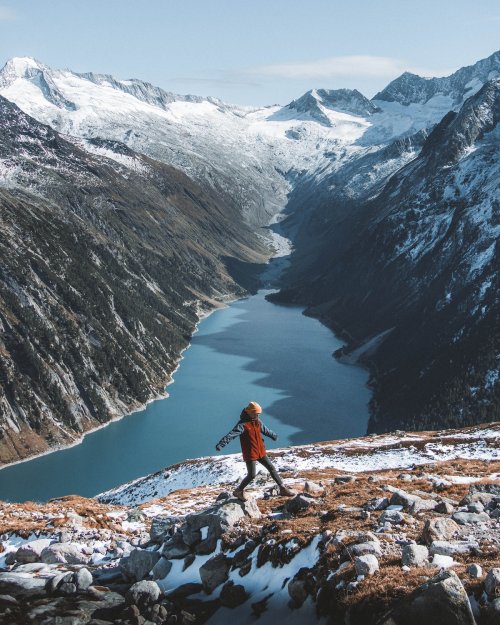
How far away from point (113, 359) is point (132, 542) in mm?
146015

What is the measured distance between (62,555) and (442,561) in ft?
43.0

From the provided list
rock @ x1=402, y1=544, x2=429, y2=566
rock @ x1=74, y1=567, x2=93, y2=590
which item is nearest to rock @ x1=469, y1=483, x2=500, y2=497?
rock @ x1=402, y1=544, x2=429, y2=566

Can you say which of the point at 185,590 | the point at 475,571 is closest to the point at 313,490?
the point at 185,590

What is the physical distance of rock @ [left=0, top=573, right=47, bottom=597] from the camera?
20.1m

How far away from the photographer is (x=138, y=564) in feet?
70.0

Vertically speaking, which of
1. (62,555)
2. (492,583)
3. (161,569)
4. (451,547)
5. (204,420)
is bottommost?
(204,420)

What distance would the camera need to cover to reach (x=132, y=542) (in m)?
25.1

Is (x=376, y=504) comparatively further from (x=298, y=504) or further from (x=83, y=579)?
(x=83, y=579)

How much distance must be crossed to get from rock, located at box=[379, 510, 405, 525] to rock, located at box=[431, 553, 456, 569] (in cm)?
334

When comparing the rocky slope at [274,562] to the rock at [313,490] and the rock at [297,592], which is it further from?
the rock at [313,490]

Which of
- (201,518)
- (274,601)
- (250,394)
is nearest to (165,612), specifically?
(274,601)

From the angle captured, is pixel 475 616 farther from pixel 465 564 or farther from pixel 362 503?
pixel 362 503

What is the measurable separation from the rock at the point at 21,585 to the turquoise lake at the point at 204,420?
91597 mm

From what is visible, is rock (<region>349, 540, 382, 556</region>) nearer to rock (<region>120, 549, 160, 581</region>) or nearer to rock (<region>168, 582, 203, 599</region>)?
rock (<region>168, 582, 203, 599</region>)
